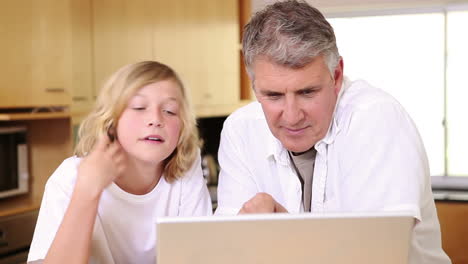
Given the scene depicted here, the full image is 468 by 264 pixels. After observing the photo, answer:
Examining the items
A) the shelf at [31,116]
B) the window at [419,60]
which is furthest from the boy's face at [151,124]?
the window at [419,60]

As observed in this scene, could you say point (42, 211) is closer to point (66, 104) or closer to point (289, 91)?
point (289, 91)

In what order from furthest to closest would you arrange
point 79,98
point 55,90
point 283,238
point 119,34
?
1. point 119,34
2. point 79,98
3. point 55,90
4. point 283,238

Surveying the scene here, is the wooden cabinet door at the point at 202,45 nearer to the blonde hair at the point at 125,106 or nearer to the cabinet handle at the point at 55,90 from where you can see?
the cabinet handle at the point at 55,90

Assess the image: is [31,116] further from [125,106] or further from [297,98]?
[297,98]

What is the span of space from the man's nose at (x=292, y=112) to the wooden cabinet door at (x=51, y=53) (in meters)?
2.04

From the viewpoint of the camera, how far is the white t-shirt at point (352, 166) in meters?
1.35

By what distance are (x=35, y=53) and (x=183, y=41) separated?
1.35m

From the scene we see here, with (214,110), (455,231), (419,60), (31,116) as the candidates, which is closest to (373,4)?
(419,60)

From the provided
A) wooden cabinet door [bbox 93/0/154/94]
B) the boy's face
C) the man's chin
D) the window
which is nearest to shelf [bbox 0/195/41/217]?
wooden cabinet door [bbox 93/0/154/94]

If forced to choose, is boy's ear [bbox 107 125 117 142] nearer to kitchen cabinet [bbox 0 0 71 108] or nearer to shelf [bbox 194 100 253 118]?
kitchen cabinet [bbox 0 0 71 108]

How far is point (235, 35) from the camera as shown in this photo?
4883 mm

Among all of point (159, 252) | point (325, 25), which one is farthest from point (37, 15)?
point (159, 252)

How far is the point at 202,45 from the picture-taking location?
4.50 metres

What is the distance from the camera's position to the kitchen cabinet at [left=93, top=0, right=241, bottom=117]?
366 cm
